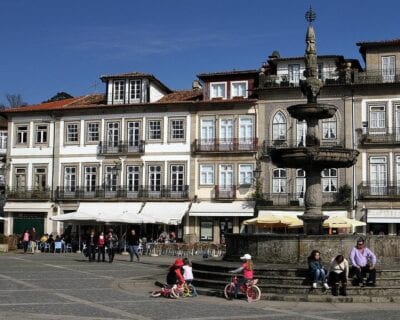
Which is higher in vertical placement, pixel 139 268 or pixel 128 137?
pixel 128 137

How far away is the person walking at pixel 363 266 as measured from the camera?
51.6 feet

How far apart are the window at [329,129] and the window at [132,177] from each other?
11.8m

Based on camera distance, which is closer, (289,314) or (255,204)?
(289,314)

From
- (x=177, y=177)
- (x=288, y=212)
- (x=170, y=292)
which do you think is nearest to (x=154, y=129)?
(x=177, y=177)

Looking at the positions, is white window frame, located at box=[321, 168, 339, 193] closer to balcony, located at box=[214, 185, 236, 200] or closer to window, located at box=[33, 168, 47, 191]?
balcony, located at box=[214, 185, 236, 200]

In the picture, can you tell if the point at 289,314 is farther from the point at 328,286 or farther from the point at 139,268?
the point at 139,268

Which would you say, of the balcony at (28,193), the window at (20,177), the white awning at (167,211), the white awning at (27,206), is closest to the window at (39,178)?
the balcony at (28,193)

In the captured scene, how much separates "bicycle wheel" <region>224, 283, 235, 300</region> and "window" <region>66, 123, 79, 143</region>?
105ft

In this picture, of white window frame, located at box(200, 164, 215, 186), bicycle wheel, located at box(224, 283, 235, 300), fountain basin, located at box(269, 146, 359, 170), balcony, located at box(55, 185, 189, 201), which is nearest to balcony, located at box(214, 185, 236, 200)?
white window frame, located at box(200, 164, 215, 186)

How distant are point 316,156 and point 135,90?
94.0 feet

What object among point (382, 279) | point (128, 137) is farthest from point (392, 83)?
point (382, 279)

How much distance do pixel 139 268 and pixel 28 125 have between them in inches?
969

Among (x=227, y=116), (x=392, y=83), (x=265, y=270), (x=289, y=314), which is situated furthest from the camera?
(x=227, y=116)

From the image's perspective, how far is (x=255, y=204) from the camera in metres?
41.6
